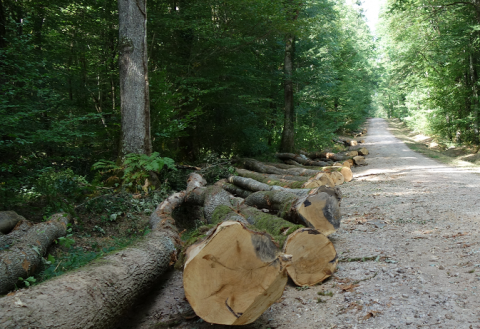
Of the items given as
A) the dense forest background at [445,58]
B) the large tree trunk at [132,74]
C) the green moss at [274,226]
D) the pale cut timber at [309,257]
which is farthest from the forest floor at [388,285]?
the dense forest background at [445,58]

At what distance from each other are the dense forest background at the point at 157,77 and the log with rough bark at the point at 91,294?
350 centimetres

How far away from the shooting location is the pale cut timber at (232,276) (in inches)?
99.2

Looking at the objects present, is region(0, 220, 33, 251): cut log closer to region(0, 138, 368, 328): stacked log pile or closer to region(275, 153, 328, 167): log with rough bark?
region(0, 138, 368, 328): stacked log pile

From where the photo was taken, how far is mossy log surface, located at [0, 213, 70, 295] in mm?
3502

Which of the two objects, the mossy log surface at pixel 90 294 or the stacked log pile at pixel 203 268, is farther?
the stacked log pile at pixel 203 268

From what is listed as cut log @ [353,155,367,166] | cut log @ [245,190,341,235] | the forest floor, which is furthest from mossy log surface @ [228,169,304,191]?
cut log @ [353,155,367,166]

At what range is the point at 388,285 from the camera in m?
3.20

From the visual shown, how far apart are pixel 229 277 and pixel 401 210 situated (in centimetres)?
497

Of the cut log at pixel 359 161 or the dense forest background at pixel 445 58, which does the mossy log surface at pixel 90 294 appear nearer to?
the cut log at pixel 359 161

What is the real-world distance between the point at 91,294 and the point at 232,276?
1145mm

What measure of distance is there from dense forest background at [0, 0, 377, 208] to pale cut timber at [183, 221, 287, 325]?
443 centimetres

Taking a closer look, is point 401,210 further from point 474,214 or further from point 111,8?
point 111,8

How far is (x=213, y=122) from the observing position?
1319cm

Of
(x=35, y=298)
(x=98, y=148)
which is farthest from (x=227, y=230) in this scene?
(x=98, y=148)
